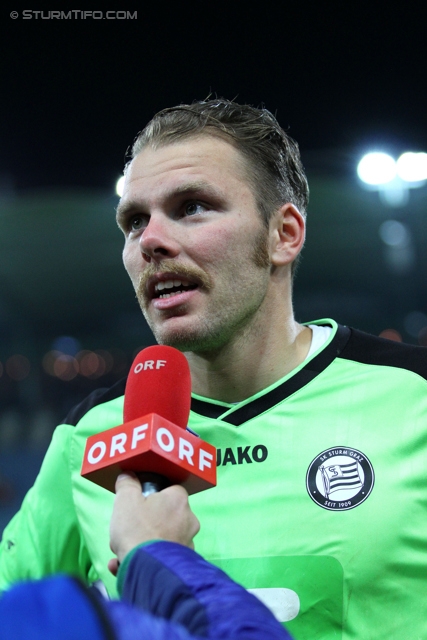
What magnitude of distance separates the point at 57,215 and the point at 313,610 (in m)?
3.37

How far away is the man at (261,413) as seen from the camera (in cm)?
117

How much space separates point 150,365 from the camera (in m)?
1.04

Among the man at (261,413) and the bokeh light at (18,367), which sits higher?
the bokeh light at (18,367)

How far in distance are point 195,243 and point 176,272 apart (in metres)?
0.07

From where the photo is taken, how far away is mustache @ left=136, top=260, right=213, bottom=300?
4.28 feet

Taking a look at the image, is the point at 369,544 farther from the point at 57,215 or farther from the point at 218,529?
the point at 57,215

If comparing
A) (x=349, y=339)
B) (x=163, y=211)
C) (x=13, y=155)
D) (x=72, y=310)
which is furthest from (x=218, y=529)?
(x=72, y=310)

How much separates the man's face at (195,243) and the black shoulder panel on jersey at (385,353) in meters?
0.23

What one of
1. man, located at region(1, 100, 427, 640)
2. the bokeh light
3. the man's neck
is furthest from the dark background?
the man's neck

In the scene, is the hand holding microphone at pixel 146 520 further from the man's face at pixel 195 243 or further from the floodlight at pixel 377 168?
the floodlight at pixel 377 168

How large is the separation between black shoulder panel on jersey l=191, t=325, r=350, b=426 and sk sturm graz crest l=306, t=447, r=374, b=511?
16cm

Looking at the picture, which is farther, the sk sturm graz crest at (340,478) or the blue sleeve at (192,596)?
the sk sturm graz crest at (340,478)

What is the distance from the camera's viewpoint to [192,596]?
63 cm

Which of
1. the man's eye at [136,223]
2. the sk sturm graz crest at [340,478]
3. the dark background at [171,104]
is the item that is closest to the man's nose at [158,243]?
the man's eye at [136,223]
